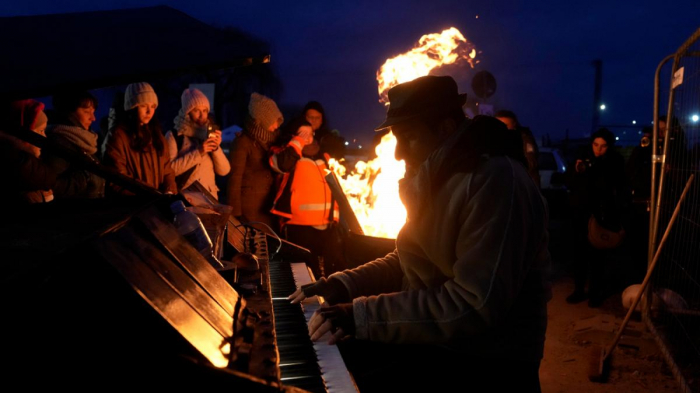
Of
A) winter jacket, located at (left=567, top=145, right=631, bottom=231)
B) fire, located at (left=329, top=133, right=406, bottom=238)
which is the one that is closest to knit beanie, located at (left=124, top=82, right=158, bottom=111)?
fire, located at (left=329, top=133, right=406, bottom=238)

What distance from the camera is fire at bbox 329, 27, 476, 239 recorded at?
650 cm

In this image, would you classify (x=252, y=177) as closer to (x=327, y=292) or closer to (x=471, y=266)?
(x=327, y=292)

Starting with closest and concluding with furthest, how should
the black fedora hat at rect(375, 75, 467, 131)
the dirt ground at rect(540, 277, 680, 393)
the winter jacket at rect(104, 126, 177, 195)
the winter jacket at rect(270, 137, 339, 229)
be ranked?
the black fedora hat at rect(375, 75, 467, 131)
the winter jacket at rect(104, 126, 177, 195)
the dirt ground at rect(540, 277, 680, 393)
the winter jacket at rect(270, 137, 339, 229)

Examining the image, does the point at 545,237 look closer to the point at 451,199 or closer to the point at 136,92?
the point at 451,199

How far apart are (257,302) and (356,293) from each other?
21.4 inches

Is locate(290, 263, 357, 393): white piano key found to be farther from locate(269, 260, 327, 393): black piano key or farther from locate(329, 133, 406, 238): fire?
locate(329, 133, 406, 238): fire

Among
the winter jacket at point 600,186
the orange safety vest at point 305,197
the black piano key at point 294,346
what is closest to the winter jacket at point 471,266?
the black piano key at point 294,346

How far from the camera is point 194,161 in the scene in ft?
20.0

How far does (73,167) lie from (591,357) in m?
5.42

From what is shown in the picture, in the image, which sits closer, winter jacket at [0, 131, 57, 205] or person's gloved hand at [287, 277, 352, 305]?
person's gloved hand at [287, 277, 352, 305]

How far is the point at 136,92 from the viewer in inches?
197

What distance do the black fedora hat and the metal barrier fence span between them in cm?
401

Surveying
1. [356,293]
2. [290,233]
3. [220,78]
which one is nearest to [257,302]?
[356,293]

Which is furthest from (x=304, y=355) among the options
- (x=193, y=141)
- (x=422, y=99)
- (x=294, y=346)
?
(x=193, y=141)
